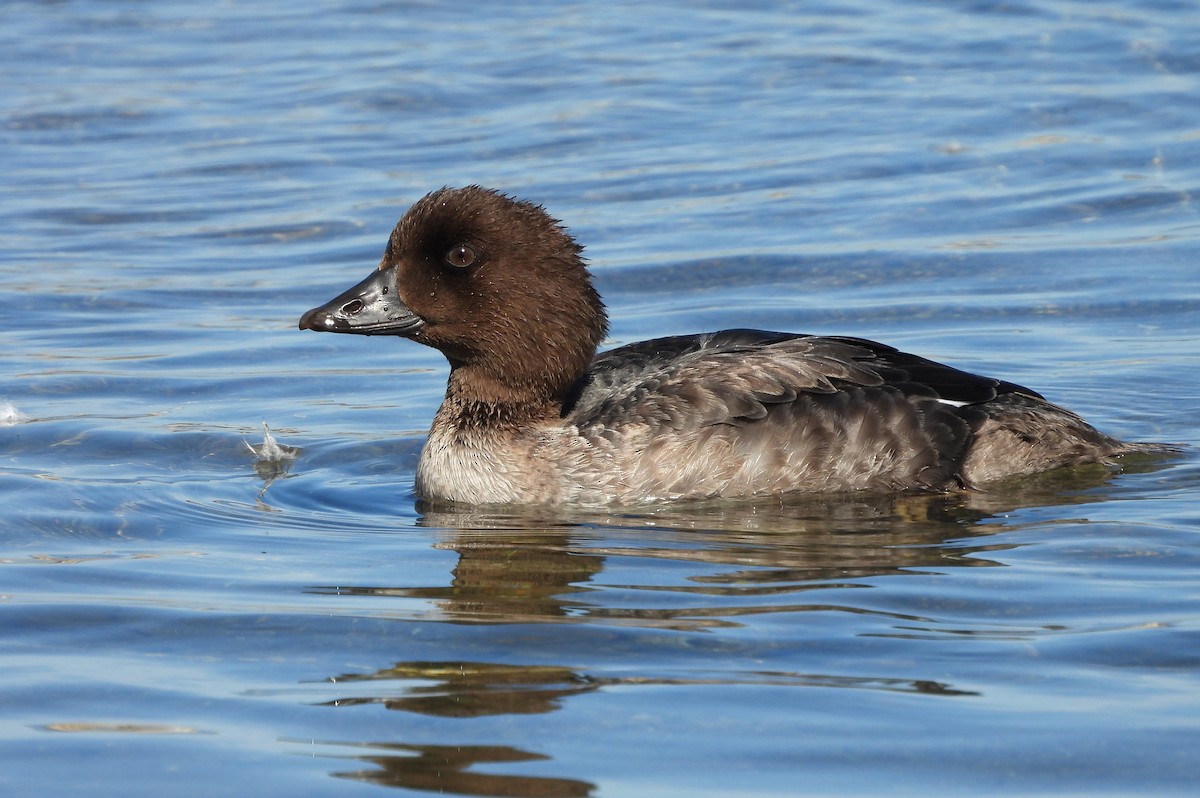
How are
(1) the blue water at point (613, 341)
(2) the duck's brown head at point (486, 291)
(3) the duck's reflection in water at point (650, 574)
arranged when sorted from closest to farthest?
(1) the blue water at point (613, 341) → (3) the duck's reflection in water at point (650, 574) → (2) the duck's brown head at point (486, 291)

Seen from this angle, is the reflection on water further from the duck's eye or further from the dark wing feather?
the duck's eye

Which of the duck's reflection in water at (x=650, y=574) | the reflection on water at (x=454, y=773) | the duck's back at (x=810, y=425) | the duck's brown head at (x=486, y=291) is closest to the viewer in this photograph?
the reflection on water at (x=454, y=773)

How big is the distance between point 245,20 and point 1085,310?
48.1ft

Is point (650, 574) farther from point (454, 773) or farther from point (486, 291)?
point (486, 291)

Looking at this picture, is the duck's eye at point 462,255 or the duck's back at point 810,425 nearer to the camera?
the duck's back at point 810,425

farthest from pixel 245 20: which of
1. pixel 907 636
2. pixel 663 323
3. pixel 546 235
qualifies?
pixel 907 636

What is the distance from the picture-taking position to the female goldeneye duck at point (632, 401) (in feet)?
28.2

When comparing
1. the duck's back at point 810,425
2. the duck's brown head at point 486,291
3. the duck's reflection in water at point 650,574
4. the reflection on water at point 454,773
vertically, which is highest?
the duck's brown head at point 486,291

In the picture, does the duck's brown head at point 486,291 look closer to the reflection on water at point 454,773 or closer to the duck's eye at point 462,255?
the duck's eye at point 462,255

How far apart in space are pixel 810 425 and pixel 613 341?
3.26 metres

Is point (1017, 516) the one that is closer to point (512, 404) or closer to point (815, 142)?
point (512, 404)

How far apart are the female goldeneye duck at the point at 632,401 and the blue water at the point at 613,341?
214mm

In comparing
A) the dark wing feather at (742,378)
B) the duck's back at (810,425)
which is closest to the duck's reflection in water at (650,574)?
the duck's back at (810,425)

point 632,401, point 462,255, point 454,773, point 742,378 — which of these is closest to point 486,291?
point 462,255
